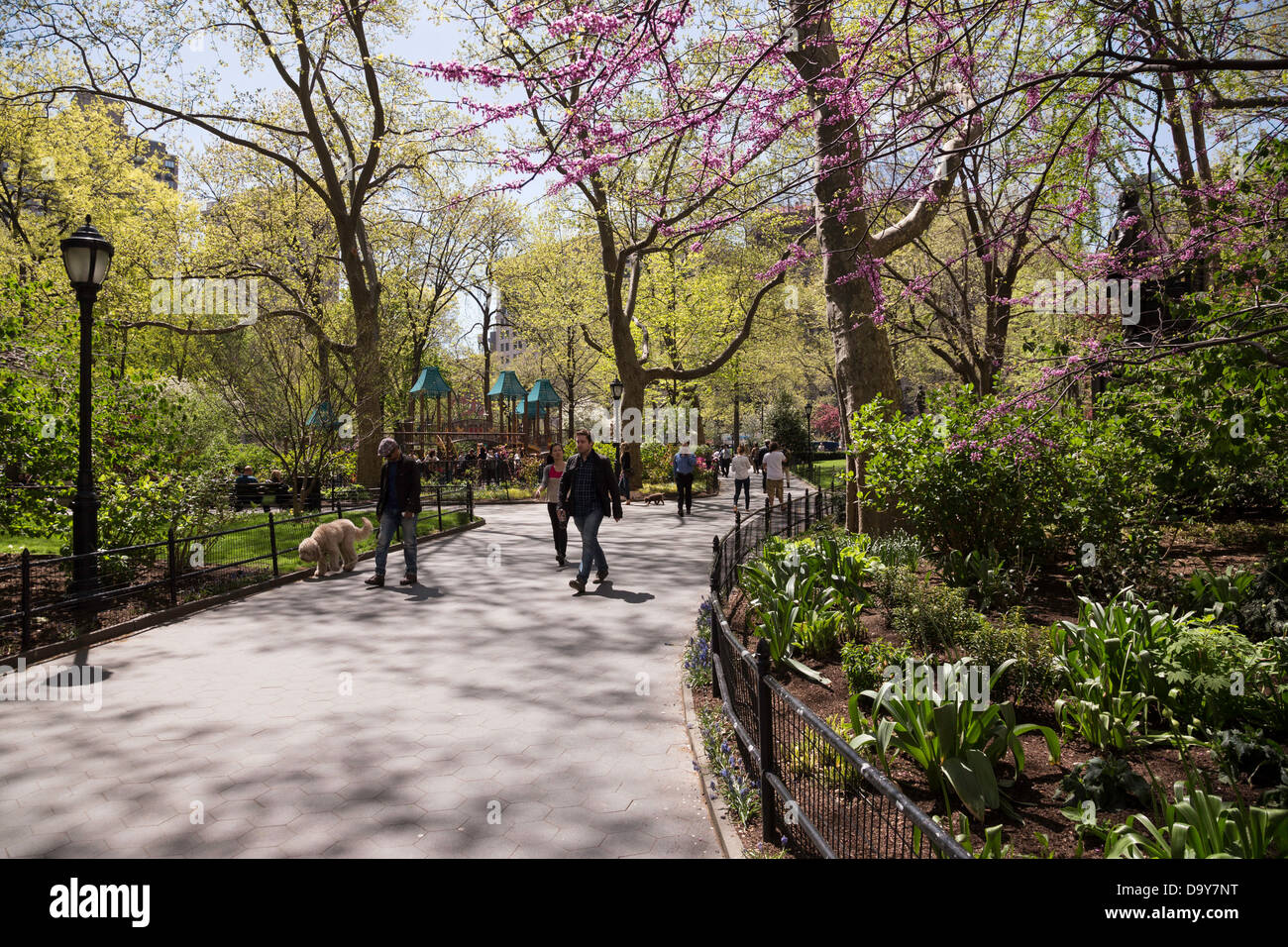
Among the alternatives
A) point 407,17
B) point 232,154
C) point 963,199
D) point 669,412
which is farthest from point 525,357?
point 963,199

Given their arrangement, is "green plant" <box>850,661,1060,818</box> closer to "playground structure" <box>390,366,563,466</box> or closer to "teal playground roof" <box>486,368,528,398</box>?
"playground structure" <box>390,366,563,466</box>

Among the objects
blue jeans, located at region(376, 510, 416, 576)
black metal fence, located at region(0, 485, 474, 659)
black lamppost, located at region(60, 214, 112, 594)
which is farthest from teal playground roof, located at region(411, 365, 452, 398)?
black lamppost, located at region(60, 214, 112, 594)

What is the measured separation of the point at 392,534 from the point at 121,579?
3.09 metres

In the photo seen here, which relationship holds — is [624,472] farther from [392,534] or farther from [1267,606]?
[1267,606]

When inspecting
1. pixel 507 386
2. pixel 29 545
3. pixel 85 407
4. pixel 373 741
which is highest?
pixel 507 386

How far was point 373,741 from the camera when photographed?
4660mm

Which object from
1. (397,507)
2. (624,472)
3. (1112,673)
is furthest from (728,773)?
(624,472)

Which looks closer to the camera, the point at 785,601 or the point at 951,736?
the point at 951,736

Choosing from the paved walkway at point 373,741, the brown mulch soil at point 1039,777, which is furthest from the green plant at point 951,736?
the paved walkway at point 373,741

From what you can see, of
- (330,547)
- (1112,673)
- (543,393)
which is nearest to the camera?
(1112,673)

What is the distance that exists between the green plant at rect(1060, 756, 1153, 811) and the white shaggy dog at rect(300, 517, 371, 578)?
1014cm

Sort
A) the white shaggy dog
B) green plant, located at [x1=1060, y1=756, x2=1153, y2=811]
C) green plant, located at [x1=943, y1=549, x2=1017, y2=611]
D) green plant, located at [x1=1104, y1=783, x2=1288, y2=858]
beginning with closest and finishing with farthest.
→ green plant, located at [x1=1104, y1=783, x2=1288, y2=858], green plant, located at [x1=1060, y1=756, x2=1153, y2=811], green plant, located at [x1=943, y1=549, x2=1017, y2=611], the white shaggy dog

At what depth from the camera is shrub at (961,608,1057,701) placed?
15.4 feet
